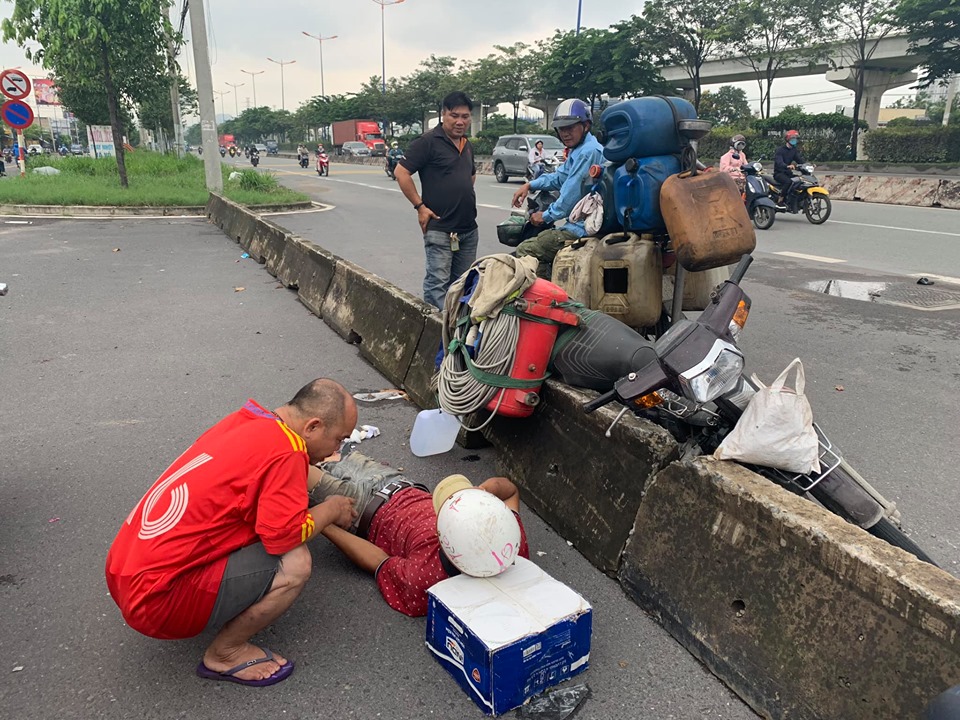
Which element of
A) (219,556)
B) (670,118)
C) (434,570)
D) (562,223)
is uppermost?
(670,118)

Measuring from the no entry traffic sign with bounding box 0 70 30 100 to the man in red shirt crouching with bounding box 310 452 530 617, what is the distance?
19414 millimetres

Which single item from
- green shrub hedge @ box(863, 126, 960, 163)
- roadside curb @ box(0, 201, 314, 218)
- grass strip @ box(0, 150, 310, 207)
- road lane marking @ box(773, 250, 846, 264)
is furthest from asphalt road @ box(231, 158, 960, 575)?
green shrub hedge @ box(863, 126, 960, 163)

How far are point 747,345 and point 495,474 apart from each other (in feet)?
10.7

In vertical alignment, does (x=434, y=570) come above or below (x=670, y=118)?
below

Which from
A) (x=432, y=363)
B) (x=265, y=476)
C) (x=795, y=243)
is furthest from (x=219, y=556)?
(x=795, y=243)

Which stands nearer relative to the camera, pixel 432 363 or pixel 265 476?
pixel 265 476

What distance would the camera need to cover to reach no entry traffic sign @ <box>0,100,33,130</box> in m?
18.1

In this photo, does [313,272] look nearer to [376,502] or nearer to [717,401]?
[376,502]

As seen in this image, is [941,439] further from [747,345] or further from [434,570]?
[434,570]

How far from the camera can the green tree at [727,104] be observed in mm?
50472

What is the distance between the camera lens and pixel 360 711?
221 cm

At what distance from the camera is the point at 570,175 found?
5.28 m

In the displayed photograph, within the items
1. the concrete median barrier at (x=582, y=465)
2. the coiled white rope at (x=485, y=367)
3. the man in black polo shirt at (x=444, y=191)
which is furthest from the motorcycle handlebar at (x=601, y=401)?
the man in black polo shirt at (x=444, y=191)

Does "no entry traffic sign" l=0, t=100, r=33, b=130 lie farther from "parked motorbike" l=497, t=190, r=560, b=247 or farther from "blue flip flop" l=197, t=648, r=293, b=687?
"blue flip flop" l=197, t=648, r=293, b=687
